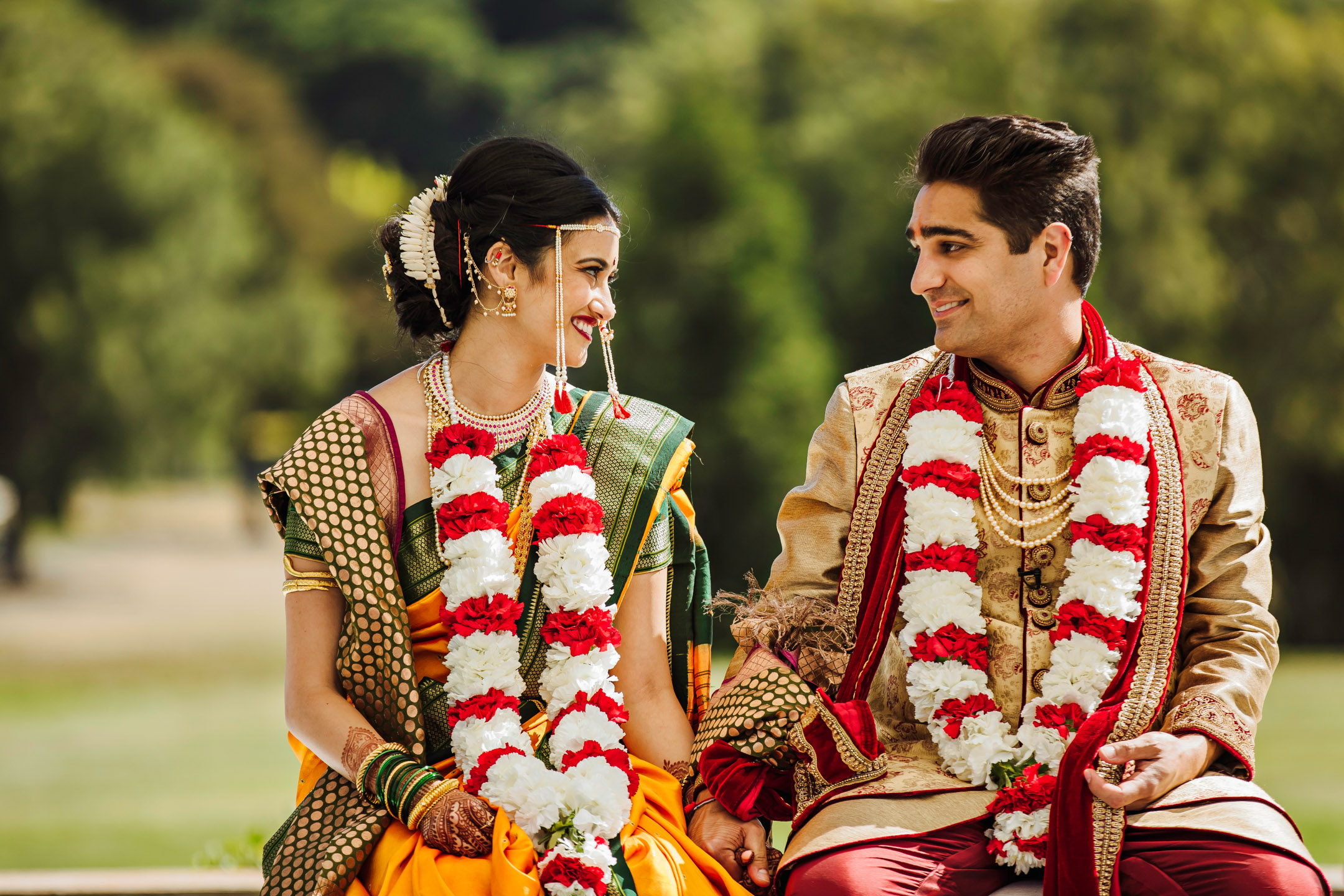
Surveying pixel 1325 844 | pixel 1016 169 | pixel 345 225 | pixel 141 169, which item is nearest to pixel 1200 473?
pixel 1016 169

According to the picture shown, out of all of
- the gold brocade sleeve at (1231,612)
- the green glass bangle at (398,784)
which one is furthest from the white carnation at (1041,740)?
the green glass bangle at (398,784)

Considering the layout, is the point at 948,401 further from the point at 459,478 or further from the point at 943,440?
the point at 459,478

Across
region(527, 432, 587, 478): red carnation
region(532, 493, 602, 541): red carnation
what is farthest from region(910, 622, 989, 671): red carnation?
region(527, 432, 587, 478): red carnation

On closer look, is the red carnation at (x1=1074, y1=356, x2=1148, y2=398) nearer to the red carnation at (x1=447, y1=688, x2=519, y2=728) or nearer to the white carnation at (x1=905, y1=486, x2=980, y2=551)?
the white carnation at (x1=905, y1=486, x2=980, y2=551)

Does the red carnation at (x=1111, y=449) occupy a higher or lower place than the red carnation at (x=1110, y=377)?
lower

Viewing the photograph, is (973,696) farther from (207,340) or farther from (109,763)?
(207,340)

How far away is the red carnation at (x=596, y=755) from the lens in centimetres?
289

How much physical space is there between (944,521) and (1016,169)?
79 cm

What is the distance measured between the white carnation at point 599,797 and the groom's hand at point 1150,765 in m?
0.96

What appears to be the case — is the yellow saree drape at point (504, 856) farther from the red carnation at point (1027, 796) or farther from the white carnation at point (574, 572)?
the red carnation at point (1027, 796)

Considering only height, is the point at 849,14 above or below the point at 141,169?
above

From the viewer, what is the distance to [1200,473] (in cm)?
297

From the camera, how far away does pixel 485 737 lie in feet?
9.40

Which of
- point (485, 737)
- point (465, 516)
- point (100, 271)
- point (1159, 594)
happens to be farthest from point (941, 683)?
point (100, 271)
